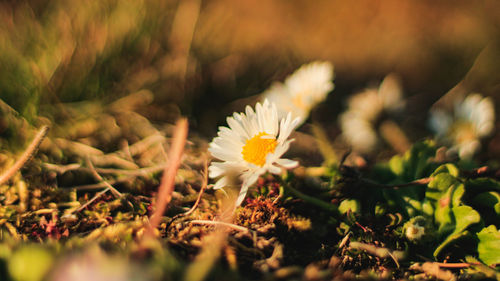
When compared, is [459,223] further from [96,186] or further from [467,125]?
[96,186]

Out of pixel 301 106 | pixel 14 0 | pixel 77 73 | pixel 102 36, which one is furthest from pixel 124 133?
pixel 14 0

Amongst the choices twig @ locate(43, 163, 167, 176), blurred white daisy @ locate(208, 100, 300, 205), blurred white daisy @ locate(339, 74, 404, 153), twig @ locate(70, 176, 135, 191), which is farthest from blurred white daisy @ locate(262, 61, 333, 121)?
twig @ locate(70, 176, 135, 191)

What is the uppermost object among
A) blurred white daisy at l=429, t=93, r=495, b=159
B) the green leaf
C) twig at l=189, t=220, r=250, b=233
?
Result: blurred white daisy at l=429, t=93, r=495, b=159

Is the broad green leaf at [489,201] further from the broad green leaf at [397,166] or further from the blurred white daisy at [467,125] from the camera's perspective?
the blurred white daisy at [467,125]

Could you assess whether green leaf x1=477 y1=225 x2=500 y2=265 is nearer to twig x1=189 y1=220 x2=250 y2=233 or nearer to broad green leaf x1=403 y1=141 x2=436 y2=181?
broad green leaf x1=403 y1=141 x2=436 y2=181

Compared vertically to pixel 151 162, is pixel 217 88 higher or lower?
higher

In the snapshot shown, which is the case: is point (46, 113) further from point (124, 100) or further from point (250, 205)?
point (250, 205)

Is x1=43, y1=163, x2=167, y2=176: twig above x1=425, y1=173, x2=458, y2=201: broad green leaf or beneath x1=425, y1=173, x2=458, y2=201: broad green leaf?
above

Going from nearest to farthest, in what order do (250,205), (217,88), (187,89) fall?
(250,205)
(187,89)
(217,88)
